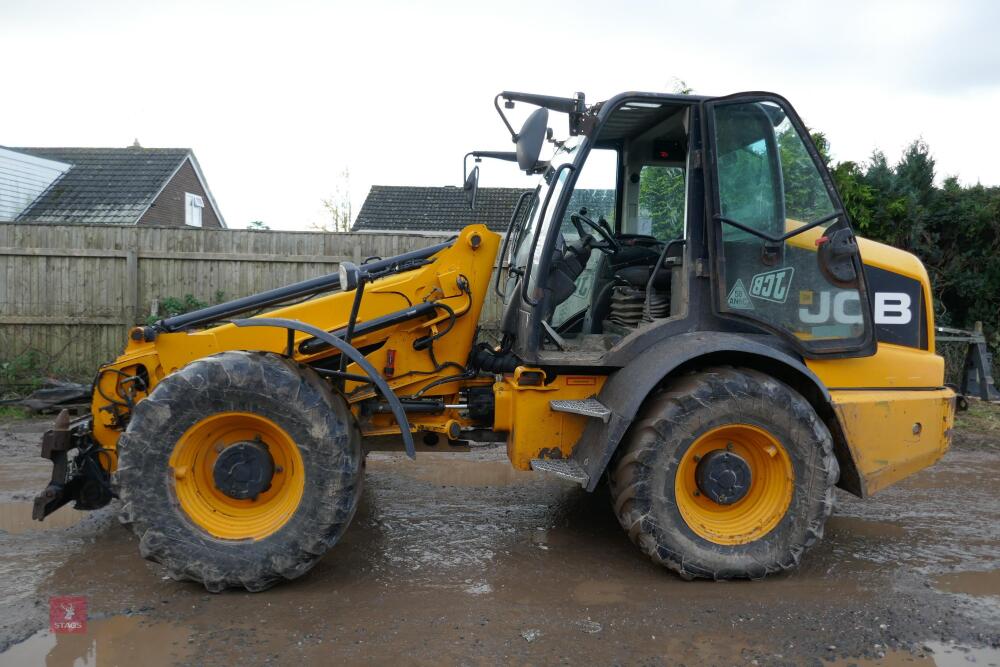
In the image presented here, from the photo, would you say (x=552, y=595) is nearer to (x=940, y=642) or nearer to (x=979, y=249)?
(x=940, y=642)

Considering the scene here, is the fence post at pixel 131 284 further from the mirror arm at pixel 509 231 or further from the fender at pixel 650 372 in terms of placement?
the fender at pixel 650 372

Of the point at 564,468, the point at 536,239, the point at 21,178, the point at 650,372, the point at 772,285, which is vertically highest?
the point at 21,178

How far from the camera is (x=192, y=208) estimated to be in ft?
79.6

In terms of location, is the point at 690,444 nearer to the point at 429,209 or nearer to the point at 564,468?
the point at 564,468

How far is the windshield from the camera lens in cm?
434

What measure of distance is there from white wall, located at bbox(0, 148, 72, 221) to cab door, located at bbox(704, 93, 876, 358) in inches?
775

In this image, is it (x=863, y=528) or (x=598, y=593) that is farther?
(x=863, y=528)

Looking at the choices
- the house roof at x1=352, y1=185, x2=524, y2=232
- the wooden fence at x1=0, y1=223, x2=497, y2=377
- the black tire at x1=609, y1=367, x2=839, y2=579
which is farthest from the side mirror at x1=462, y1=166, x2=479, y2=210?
the house roof at x1=352, y1=185, x2=524, y2=232

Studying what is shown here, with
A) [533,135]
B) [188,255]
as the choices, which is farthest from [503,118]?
[188,255]

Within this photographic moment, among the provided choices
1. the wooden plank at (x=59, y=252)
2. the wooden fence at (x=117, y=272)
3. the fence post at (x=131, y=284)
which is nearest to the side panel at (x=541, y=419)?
the wooden fence at (x=117, y=272)

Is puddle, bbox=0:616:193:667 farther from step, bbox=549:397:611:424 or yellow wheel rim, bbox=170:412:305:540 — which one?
step, bbox=549:397:611:424

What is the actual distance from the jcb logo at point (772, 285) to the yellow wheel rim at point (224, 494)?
2614 millimetres

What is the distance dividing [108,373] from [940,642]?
4.39 m

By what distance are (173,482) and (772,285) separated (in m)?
3.34
